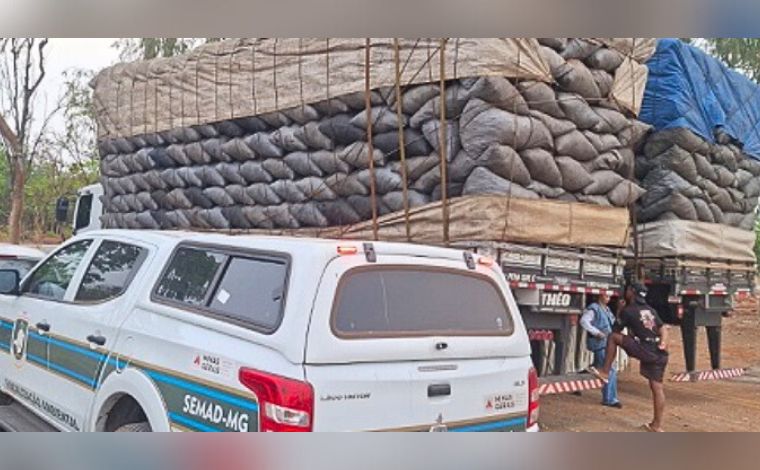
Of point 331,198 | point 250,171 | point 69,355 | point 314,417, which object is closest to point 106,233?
point 69,355

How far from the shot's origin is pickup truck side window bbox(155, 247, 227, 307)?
8.43ft

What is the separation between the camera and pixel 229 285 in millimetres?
2504

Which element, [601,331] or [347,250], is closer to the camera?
[347,250]

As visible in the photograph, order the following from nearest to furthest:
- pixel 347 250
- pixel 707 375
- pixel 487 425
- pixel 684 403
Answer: pixel 347 250, pixel 487 425, pixel 684 403, pixel 707 375

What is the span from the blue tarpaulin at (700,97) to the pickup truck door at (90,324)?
9.91 ft

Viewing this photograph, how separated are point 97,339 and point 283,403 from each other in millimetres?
1021

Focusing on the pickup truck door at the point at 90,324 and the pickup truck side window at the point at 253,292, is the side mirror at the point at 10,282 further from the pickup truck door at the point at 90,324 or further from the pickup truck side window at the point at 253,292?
the pickup truck side window at the point at 253,292

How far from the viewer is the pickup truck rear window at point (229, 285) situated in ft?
7.65

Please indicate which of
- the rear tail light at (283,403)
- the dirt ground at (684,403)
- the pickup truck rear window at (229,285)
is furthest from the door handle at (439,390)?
the dirt ground at (684,403)

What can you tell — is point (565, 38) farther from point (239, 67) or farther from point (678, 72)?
point (239, 67)

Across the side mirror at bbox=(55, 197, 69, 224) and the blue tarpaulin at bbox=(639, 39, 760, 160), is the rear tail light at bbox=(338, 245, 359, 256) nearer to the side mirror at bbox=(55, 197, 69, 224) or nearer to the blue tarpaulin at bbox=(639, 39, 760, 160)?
the side mirror at bbox=(55, 197, 69, 224)

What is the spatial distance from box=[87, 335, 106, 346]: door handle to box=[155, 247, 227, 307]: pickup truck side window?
1.01ft

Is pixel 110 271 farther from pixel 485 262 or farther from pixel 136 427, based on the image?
pixel 485 262

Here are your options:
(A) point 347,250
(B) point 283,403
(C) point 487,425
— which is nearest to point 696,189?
(C) point 487,425
